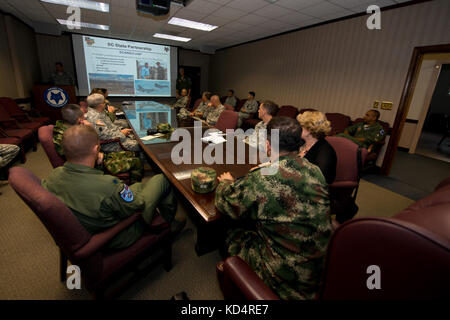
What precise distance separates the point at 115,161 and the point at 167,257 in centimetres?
119

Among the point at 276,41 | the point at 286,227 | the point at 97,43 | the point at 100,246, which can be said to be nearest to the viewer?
the point at 286,227

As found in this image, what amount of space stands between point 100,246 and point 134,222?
246 millimetres

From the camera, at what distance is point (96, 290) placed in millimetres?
1134

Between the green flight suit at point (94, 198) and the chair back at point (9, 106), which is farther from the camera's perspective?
the chair back at point (9, 106)

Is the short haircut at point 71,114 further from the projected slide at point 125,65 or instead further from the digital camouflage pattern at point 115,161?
the projected slide at point 125,65

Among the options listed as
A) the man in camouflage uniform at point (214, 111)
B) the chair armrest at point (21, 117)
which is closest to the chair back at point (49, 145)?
the man in camouflage uniform at point (214, 111)

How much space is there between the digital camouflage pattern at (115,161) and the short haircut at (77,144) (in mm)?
1016

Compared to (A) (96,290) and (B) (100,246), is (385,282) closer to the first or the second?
(B) (100,246)

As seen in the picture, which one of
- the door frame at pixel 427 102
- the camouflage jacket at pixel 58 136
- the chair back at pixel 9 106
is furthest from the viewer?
the door frame at pixel 427 102

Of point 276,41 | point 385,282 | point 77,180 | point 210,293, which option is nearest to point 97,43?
point 276,41

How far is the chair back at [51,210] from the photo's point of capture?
0.86m

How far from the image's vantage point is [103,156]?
7.22 ft

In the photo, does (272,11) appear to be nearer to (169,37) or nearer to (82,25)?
(169,37)

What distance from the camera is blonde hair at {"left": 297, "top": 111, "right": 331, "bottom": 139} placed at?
1790 mm
